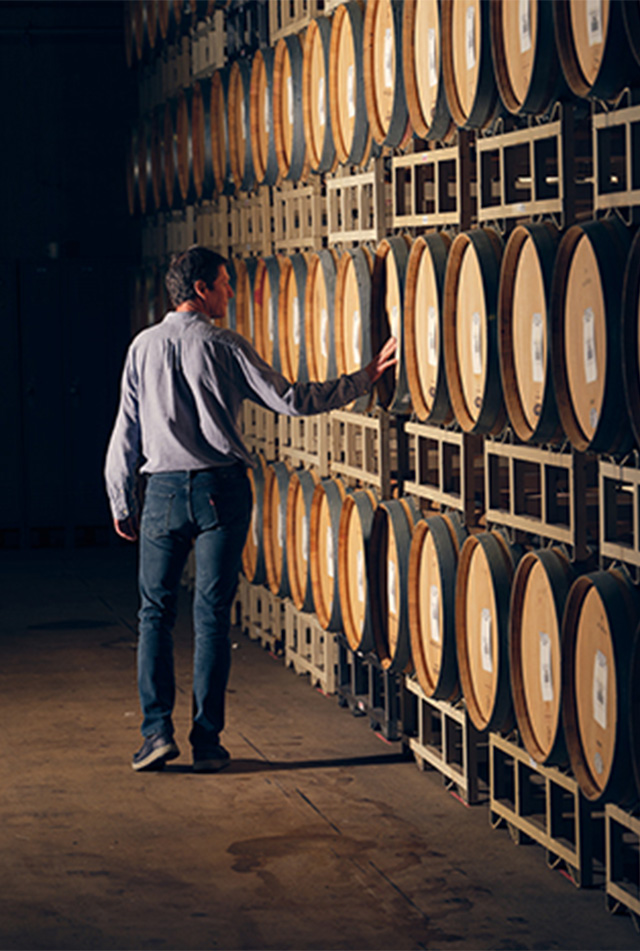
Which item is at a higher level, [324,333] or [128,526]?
[324,333]

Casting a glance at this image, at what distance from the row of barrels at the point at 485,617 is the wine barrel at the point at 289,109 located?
1.68 meters

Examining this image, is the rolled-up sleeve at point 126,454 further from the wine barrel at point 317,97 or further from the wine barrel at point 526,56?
the wine barrel at point 526,56

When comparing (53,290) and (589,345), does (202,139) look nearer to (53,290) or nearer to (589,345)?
(53,290)

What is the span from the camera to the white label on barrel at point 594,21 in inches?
172

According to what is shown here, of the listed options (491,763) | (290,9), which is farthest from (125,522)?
(290,9)

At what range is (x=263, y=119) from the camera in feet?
28.5

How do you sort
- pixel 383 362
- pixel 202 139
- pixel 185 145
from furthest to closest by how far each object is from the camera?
pixel 185 145 < pixel 202 139 < pixel 383 362

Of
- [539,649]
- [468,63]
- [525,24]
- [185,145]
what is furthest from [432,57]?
[185,145]

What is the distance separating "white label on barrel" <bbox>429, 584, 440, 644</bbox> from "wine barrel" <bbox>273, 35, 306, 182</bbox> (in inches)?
116

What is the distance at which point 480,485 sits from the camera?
267 inches

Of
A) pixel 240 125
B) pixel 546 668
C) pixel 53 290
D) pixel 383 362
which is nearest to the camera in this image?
pixel 546 668

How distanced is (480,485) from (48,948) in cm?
293

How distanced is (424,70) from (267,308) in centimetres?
279

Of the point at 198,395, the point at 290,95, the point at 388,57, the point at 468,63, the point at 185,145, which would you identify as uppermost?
the point at 185,145
